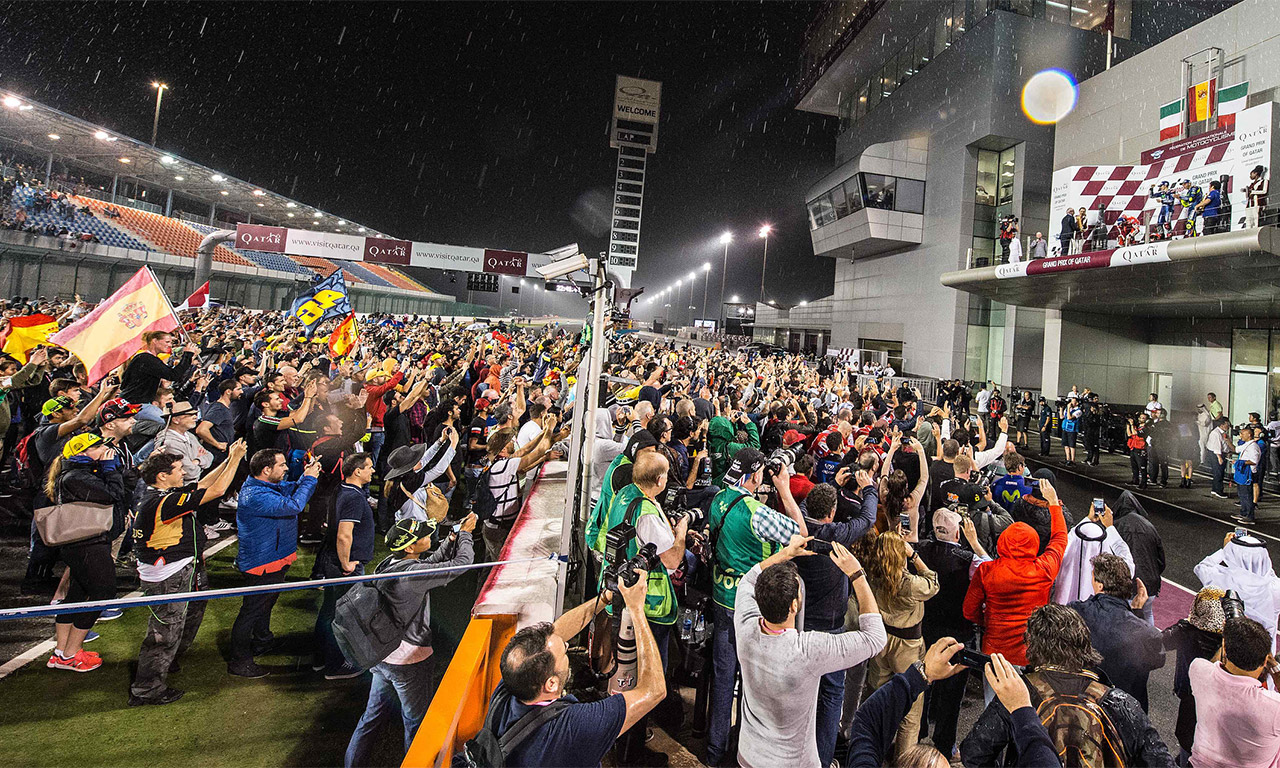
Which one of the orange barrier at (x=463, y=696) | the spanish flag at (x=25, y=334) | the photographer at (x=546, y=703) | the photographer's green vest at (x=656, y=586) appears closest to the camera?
the photographer at (x=546, y=703)

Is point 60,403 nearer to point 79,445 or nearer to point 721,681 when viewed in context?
point 79,445

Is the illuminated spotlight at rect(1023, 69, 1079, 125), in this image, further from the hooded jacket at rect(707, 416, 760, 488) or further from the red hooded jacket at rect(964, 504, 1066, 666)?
the red hooded jacket at rect(964, 504, 1066, 666)

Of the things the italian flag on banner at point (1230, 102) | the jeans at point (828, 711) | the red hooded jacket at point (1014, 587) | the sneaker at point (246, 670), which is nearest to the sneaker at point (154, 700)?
the sneaker at point (246, 670)

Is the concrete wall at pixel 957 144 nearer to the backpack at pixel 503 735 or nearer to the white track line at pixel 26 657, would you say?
the backpack at pixel 503 735

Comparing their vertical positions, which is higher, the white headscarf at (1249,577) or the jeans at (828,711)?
the white headscarf at (1249,577)

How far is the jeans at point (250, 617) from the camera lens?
414 centimetres

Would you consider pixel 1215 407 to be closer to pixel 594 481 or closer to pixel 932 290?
pixel 932 290

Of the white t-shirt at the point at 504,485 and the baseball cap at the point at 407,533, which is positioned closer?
the baseball cap at the point at 407,533

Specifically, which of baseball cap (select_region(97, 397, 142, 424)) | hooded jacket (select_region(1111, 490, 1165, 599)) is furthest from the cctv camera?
hooded jacket (select_region(1111, 490, 1165, 599))

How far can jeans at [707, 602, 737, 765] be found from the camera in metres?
3.47

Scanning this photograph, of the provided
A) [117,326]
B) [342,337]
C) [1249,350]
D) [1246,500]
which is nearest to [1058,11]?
[1249,350]

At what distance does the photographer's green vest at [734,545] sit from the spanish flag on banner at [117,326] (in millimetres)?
6737

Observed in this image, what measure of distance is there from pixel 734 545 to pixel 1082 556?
9.02ft

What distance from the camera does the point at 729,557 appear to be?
3586 millimetres
